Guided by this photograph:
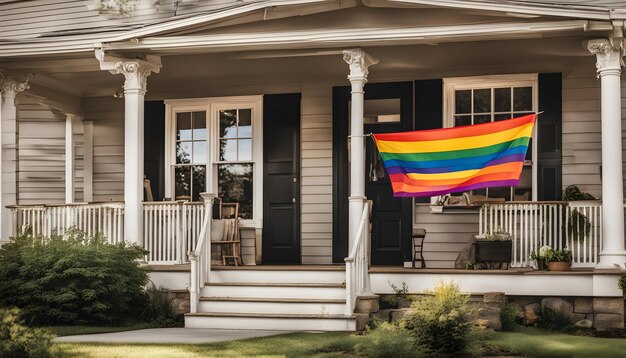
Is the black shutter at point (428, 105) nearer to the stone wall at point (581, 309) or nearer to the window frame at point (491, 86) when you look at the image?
the window frame at point (491, 86)

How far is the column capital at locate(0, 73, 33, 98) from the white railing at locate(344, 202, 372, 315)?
19.8ft

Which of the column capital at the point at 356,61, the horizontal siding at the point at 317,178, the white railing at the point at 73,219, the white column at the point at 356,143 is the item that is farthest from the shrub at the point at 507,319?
the white railing at the point at 73,219

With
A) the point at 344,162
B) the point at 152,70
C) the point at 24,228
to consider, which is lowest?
the point at 24,228

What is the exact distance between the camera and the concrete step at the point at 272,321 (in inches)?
510

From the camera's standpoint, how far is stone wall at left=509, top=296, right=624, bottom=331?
13148 mm

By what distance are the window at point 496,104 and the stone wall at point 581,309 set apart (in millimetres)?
2411

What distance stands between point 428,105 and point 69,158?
6.89 meters

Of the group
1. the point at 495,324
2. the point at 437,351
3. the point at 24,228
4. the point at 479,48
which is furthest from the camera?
the point at 24,228

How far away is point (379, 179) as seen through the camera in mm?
16375

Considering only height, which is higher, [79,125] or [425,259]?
[79,125]

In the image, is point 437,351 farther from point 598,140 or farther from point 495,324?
point 598,140

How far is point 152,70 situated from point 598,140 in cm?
690

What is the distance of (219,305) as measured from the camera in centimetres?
1395

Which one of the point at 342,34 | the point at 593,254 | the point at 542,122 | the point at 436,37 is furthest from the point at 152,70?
the point at 593,254
